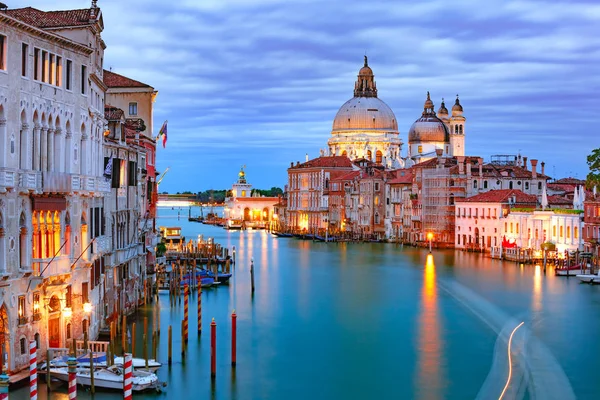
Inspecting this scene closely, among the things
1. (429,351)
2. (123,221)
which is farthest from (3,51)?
(429,351)

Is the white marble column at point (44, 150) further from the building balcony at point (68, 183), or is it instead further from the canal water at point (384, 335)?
the canal water at point (384, 335)

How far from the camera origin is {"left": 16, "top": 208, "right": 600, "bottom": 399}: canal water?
52.6ft

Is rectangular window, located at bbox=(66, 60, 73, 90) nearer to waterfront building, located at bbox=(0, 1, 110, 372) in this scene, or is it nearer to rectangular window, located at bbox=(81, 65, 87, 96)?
waterfront building, located at bbox=(0, 1, 110, 372)

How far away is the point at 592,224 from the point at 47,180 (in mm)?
26007

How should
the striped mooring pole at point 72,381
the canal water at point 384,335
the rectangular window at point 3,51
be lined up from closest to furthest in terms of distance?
the striped mooring pole at point 72,381 → the rectangular window at point 3,51 → the canal water at point 384,335

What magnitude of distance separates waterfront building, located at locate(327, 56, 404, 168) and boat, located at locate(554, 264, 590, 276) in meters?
51.8

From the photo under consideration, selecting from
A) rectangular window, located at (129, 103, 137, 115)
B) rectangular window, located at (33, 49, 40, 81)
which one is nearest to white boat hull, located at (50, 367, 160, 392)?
rectangular window, located at (33, 49, 40, 81)

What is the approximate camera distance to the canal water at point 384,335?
16047mm

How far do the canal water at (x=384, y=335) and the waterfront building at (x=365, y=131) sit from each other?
51.4 metres

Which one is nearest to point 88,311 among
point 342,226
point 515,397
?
point 515,397

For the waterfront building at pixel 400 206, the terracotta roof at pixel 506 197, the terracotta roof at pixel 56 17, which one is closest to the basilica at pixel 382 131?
the waterfront building at pixel 400 206

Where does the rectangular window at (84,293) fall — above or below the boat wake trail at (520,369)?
above

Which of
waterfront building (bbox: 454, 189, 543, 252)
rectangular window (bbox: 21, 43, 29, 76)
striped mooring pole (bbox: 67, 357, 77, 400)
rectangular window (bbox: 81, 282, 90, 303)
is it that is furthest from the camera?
waterfront building (bbox: 454, 189, 543, 252)

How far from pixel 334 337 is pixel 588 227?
18.2 m
